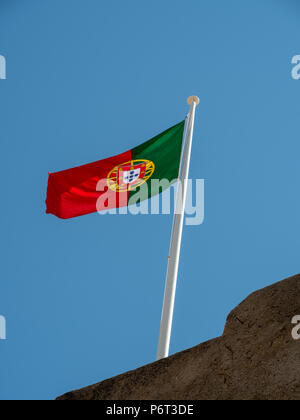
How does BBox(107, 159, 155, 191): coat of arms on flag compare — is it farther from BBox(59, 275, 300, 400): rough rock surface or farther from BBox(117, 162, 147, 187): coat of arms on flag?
BBox(59, 275, 300, 400): rough rock surface

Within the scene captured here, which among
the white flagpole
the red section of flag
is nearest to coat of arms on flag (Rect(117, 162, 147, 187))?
the red section of flag

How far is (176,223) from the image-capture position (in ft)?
25.6

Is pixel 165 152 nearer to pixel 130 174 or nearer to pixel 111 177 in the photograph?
pixel 130 174

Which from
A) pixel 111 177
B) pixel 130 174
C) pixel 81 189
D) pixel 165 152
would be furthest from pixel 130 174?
pixel 81 189

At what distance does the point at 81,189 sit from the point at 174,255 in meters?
2.45

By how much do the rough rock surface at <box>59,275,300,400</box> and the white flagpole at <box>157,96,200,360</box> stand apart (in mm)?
2543

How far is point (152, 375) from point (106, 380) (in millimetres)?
376

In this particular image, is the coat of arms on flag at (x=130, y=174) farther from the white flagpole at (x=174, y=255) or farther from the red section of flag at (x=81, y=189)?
the white flagpole at (x=174, y=255)

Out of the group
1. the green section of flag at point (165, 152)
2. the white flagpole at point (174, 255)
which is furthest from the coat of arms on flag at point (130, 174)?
the white flagpole at point (174, 255)

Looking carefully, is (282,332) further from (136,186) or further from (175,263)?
(136,186)

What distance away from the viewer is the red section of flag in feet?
28.9

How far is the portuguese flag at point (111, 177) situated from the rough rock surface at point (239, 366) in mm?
5309

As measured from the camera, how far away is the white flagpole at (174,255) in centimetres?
659

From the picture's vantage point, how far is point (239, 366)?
10.3ft
